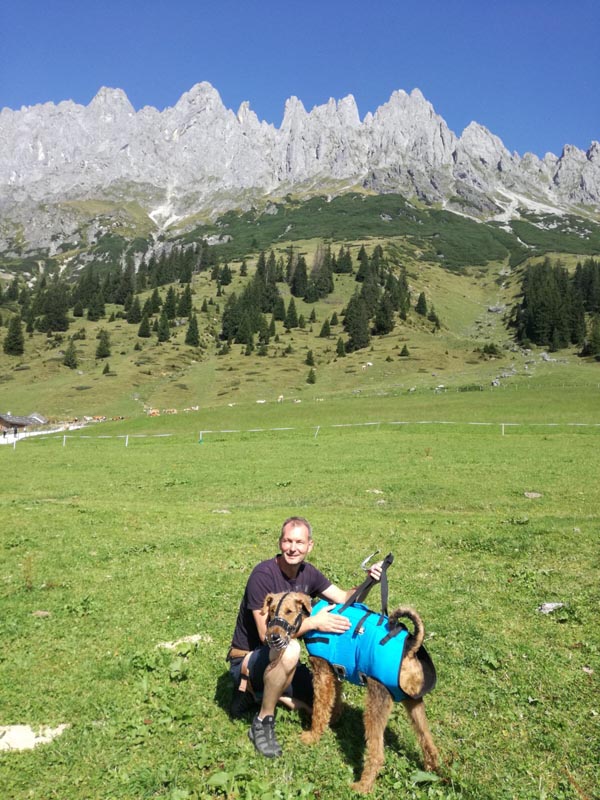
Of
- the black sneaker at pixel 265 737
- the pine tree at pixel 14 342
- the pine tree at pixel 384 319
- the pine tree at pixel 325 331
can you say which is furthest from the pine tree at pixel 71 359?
the black sneaker at pixel 265 737

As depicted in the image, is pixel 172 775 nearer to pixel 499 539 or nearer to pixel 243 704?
pixel 243 704

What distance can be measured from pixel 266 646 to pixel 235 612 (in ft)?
14.9

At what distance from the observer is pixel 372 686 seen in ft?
20.3

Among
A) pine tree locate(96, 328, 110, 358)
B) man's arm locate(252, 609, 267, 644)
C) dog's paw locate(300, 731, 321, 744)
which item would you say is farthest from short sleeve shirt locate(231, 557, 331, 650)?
pine tree locate(96, 328, 110, 358)

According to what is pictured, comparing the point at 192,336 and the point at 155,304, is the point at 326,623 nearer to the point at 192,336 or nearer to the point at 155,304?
the point at 192,336

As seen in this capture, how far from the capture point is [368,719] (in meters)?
6.25

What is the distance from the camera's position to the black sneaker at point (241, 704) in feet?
25.3

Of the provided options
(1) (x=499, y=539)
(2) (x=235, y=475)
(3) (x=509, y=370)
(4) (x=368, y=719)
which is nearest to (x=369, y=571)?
(4) (x=368, y=719)

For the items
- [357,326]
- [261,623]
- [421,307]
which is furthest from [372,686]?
[421,307]

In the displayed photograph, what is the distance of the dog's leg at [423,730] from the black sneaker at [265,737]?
197 centimetres

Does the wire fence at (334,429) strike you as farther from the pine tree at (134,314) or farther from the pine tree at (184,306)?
the pine tree at (184,306)

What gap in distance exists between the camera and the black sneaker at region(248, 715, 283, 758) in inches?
270

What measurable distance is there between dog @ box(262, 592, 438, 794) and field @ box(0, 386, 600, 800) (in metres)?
Answer: 0.32

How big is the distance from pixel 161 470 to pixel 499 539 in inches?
1089
